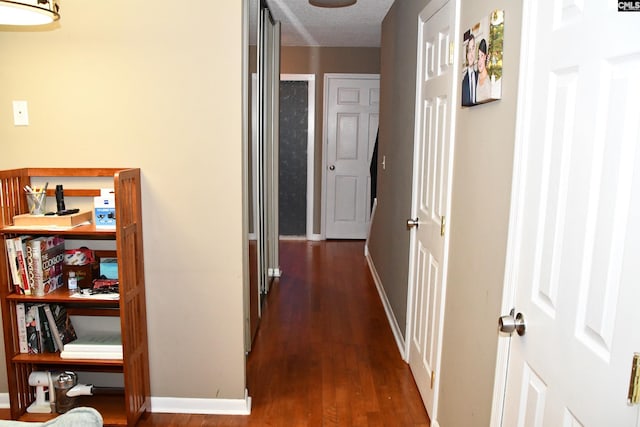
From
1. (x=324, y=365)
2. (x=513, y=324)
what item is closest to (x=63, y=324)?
(x=324, y=365)

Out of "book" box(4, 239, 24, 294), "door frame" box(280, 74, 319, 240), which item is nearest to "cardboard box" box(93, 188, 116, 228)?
"book" box(4, 239, 24, 294)

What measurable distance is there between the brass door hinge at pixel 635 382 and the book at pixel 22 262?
2373 millimetres

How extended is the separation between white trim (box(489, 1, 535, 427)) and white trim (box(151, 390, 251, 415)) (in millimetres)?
1428

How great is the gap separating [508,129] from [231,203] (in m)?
1.37

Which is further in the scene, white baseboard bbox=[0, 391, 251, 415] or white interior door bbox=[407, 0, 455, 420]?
white baseboard bbox=[0, 391, 251, 415]

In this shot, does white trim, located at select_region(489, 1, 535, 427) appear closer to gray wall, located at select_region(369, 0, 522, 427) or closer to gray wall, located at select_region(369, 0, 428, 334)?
gray wall, located at select_region(369, 0, 522, 427)

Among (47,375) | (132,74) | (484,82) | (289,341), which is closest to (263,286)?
(289,341)

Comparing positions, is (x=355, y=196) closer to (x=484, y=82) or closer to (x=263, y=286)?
(x=263, y=286)

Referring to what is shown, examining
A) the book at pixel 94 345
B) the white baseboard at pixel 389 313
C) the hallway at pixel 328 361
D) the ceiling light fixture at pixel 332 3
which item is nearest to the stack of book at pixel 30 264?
the book at pixel 94 345

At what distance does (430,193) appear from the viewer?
97.1 inches

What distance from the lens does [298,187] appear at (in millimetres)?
6406

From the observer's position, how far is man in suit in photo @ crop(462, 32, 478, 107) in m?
1.74

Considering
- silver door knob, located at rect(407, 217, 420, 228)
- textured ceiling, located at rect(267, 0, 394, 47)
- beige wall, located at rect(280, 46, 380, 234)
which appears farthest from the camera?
beige wall, located at rect(280, 46, 380, 234)

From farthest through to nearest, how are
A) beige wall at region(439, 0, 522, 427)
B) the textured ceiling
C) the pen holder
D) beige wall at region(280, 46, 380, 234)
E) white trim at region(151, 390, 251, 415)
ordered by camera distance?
1. beige wall at region(280, 46, 380, 234)
2. the textured ceiling
3. white trim at region(151, 390, 251, 415)
4. the pen holder
5. beige wall at region(439, 0, 522, 427)
